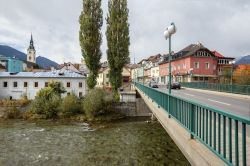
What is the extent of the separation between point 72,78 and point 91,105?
16.8 meters

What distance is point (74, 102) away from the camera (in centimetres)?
3959

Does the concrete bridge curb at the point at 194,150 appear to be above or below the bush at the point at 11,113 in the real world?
above

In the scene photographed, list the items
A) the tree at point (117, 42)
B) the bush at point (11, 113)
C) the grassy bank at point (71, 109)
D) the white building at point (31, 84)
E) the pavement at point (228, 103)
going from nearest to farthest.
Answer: the pavement at point (228, 103) → the grassy bank at point (71, 109) → the bush at point (11, 113) → the tree at point (117, 42) → the white building at point (31, 84)

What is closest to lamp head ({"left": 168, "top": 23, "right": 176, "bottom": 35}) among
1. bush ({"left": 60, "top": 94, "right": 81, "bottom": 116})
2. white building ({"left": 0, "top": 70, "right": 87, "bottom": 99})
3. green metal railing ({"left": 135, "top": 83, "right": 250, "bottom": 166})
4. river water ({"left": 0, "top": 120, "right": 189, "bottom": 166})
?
green metal railing ({"left": 135, "top": 83, "right": 250, "bottom": 166})

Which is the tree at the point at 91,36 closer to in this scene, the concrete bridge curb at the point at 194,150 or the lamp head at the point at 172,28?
the lamp head at the point at 172,28

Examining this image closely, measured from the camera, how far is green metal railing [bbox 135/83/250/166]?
4.51 m

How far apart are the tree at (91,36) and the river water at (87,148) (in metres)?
16.8

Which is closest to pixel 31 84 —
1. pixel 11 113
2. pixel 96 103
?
pixel 11 113

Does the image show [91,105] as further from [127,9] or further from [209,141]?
[209,141]

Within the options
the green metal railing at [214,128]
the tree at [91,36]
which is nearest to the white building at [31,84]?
the tree at [91,36]

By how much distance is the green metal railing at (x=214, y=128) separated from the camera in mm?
4508

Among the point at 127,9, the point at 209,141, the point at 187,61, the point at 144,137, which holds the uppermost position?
the point at 127,9

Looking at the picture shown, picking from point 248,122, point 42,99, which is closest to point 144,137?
point 248,122

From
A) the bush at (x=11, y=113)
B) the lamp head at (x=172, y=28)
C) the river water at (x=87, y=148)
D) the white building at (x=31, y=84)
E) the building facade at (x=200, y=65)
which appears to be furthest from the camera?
the building facade at (x=200, y=65)
